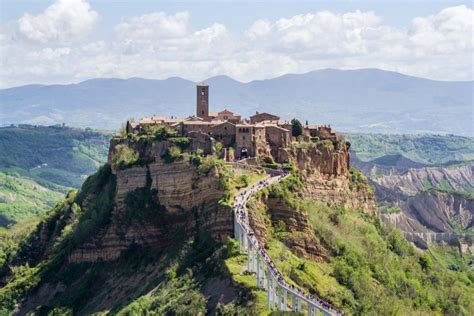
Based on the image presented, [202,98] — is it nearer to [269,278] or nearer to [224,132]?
[224,132]

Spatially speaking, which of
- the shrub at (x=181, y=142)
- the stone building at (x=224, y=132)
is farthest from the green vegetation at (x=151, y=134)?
the stone building at (x=224, y=132)

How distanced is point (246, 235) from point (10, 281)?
37.0 metres

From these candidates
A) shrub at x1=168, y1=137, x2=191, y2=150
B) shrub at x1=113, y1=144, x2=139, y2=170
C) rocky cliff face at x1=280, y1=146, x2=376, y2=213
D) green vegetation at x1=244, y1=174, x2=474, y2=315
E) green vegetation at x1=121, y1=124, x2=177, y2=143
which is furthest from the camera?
shrub at x1=113, y1=144, x2=139, y2=170

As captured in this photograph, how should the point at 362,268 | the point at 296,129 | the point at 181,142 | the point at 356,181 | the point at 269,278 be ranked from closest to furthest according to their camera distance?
the point at 269,278 → the point at 362,268 → the point at 181,142 → the point at 296,129 → the point at 356,181

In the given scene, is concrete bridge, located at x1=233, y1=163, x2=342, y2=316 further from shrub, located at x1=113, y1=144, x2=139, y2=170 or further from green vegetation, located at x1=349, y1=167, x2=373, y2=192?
green vegetation, located at x1=349, y1=167, x2=373, y2=192

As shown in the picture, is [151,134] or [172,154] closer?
[172,154]

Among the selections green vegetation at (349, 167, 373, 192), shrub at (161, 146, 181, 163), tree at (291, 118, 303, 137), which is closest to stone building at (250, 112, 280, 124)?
tree at (291, 118, 303, 137)

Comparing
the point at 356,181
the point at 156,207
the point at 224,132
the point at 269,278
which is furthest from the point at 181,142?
the point at 269,278

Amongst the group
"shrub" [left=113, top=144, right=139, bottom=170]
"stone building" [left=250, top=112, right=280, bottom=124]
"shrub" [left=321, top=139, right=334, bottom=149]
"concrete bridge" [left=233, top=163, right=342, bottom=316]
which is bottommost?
"concrete bridge" [left=233, top=163, right=342, bottom=316]

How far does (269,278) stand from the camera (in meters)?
54.2

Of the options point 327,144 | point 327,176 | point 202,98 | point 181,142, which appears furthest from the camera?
point 202,98

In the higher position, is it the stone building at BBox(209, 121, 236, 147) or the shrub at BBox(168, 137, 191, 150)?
the stone building at BBox(209, 121, 236, 147)

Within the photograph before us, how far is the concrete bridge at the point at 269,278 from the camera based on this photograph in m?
51.5

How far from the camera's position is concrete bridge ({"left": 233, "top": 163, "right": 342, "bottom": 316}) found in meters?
A: 51.5
